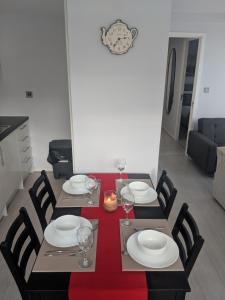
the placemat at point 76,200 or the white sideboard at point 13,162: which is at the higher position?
the placemat at point 76,200

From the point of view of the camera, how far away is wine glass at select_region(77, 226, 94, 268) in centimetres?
124

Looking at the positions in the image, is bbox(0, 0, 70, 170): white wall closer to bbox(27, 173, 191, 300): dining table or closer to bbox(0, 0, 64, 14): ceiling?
bbox(0, 0, 64, 14): ceiling

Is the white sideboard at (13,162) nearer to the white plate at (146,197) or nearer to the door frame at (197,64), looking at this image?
the white plate at (146,197)

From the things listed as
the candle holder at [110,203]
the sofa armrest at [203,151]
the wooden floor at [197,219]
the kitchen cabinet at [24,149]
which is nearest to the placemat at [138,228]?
the candle holder at [110,203]

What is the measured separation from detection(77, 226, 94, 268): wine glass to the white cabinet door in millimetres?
1794

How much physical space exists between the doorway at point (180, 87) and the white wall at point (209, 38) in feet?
1.10

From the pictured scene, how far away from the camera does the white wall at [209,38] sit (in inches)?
141

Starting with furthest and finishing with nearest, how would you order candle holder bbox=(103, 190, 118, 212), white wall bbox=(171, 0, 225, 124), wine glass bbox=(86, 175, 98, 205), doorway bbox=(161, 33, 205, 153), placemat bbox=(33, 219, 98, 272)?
1. doorway bbox=(161, 33, 205, 153)
2. white wall bbox=(171, 0, 225, 124)
3. wine glass bbox=(86, 175, 98, 205)
4. candle holder bbox=(103, 190, 118, 212)
5. placemat bbox=(33, 219, 98, 272)

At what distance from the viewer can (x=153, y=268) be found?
1.20 metres

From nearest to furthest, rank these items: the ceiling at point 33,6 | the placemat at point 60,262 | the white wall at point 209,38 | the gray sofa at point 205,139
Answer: the placemat at point 60,262 < the ceiling at point 33,6 < the white wall at point 209,38 < the gray sofa at point 205,139

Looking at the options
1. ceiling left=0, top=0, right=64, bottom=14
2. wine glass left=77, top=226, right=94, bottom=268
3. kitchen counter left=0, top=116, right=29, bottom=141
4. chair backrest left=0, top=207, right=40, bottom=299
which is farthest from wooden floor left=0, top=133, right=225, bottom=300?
ceiling left=0, top=0, right=64, bottom=14

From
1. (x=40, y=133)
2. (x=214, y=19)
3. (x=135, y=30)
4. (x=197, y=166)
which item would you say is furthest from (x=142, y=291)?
(x=214, y=19)

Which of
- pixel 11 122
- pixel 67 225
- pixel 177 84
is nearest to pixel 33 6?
pixel 11 122

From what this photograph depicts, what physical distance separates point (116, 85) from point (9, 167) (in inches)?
67.9
